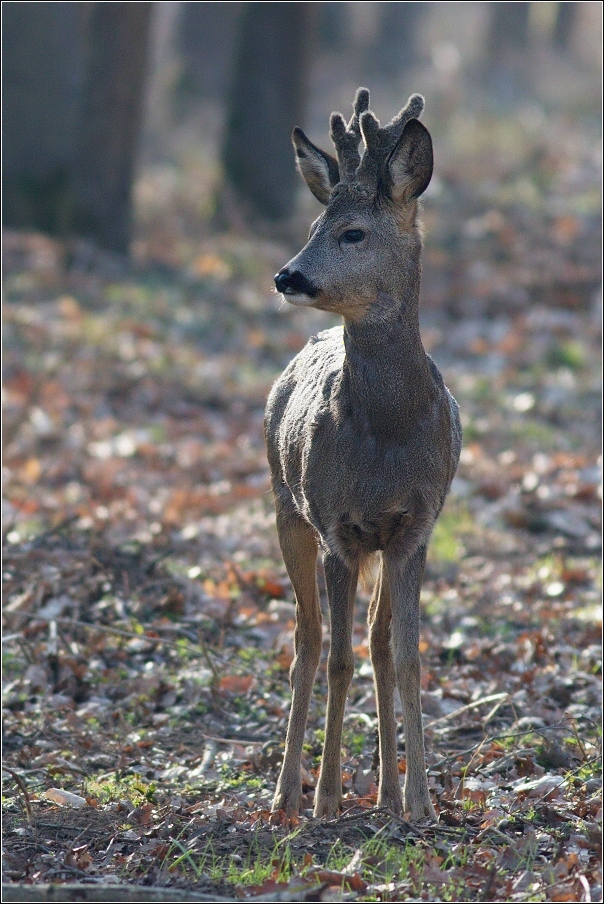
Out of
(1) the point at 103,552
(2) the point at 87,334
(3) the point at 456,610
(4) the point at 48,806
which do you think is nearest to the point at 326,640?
(3) the point at 456,610

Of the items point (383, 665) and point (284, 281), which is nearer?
point (284, 281)

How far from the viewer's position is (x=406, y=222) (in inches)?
209

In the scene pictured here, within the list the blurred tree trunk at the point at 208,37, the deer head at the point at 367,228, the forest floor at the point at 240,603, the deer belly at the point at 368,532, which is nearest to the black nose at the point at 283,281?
the deer head at the point at 367,228

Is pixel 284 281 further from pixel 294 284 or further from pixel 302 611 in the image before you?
pixel 302 611

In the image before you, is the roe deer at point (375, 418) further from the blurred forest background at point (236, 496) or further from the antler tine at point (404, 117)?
the blurred forest background at point (236, 496)

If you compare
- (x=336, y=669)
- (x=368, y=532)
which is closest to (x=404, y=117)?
(x=368, y=532)

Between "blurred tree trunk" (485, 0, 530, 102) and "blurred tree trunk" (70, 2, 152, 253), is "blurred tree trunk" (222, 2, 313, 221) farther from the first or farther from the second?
"blurred tree trunk" (485, 0, 530, 102)

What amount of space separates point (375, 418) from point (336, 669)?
114 cm

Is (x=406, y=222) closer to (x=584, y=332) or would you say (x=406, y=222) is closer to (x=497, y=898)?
(x=497, y=898)

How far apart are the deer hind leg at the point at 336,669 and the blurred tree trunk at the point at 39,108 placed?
1262cm

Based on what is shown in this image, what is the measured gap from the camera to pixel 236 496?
1056 cm

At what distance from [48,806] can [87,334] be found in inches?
359

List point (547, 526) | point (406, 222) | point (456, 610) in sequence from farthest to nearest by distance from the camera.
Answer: point (547, 526) < point (456, 610) < point (406, 222)

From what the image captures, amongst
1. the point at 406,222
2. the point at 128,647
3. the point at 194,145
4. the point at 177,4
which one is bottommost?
the point at 128,647
